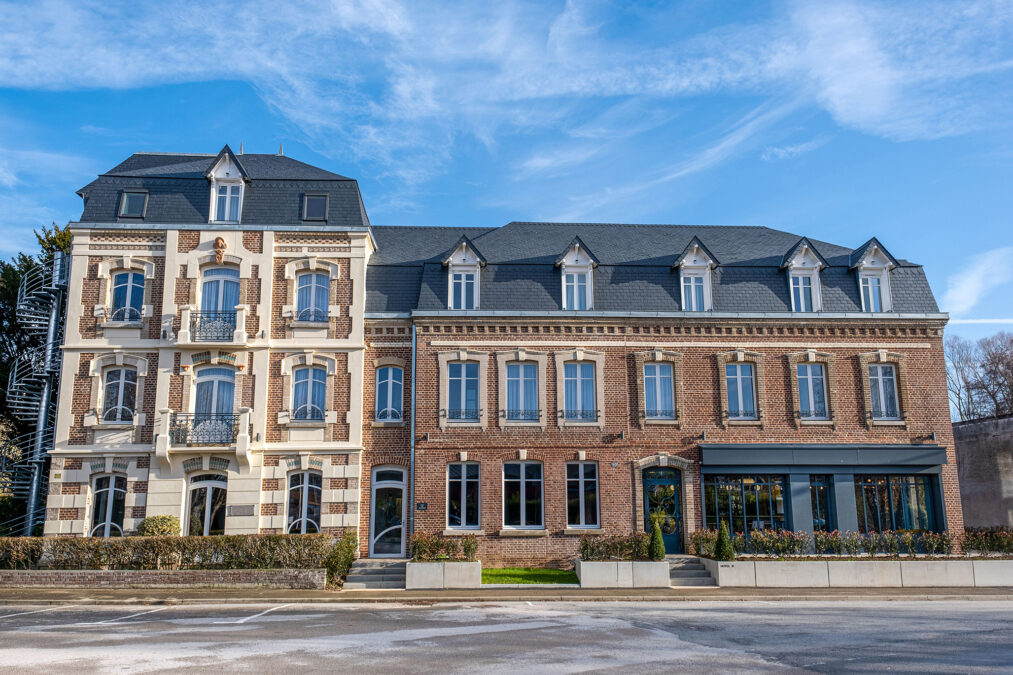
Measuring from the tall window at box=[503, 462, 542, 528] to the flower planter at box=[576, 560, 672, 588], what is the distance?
4.10 metres

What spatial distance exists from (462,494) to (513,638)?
38.6 feet

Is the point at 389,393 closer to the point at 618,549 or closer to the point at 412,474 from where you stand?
the point at 412,474

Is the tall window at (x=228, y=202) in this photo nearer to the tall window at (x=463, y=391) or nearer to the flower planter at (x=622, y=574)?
the tall window at (x=463, y=391)

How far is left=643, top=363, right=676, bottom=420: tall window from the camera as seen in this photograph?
25.6 m

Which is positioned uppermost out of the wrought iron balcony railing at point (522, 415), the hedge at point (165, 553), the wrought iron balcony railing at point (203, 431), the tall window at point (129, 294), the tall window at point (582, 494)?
the tall window at point (129, 294)

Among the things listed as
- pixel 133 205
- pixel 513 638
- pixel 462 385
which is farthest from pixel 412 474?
pixel 133 205

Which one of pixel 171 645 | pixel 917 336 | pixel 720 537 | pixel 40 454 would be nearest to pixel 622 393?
pixel 720 537

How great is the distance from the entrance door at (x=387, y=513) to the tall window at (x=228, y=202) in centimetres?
953

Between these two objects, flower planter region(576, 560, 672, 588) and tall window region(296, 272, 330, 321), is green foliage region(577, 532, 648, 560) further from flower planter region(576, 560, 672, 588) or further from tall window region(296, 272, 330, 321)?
tall window region(296, 272, 330, 321)

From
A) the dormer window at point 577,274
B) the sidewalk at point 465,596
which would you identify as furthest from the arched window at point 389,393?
the sidewalk at point 465,596

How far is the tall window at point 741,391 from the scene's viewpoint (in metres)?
25.8

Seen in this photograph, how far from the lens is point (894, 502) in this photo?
998 inches

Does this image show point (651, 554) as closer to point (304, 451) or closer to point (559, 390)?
point (559, 390)

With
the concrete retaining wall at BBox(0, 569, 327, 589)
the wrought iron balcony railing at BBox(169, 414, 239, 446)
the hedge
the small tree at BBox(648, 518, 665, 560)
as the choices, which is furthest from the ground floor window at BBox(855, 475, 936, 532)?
the wrought iron balcony railing at BBox(169, 414, 239, 446)
